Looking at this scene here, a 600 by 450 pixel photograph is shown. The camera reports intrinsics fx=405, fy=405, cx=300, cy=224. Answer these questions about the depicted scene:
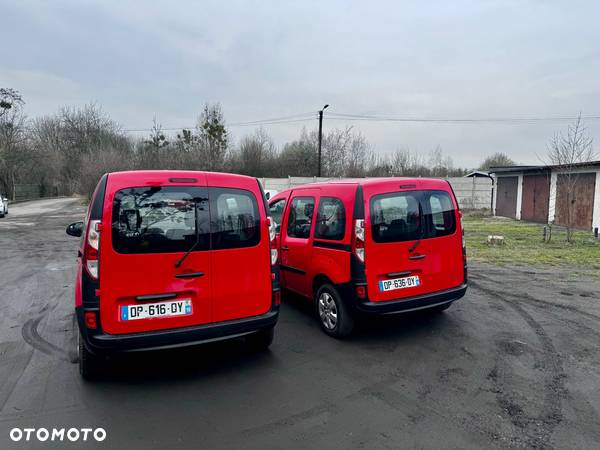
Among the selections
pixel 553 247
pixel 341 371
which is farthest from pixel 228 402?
pixel 553 247

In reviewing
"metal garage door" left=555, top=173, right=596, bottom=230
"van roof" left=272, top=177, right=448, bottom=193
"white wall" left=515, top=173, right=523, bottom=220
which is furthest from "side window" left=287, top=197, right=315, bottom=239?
"white wall" left=515, top=173, right=523, bottom=220

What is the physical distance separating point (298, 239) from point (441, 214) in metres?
1.80

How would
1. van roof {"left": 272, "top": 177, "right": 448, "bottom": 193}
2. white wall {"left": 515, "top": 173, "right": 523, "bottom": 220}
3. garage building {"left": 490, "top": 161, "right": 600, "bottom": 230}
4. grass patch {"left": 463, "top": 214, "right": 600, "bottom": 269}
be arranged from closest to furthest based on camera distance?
van roof {"left": 272, "top": 177, "right": 448, "bottom": 193} < grass patch {"left": 463, "top": 214, "right": 600, "bottom": 269} < garage building {"left": 490, "top": 161, "right": 600, "bottom": 230} < white wall {"left": 515, "top": 173, "right": 523, "bottom": 220}

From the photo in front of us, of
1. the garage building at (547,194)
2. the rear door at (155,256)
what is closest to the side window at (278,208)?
the rear door at (155,256)

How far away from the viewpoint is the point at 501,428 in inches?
113

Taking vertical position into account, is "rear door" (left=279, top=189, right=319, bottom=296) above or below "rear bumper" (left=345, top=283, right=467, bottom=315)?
above

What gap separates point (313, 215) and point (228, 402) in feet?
8.17

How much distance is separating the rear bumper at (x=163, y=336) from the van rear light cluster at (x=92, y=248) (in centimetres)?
31

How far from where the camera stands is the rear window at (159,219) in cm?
327

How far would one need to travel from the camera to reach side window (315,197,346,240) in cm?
451

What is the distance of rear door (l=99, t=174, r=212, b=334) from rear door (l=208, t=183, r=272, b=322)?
9cm

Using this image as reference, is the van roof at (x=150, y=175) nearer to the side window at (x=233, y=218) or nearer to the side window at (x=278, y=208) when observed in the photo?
the side window at (x=233, y=218)

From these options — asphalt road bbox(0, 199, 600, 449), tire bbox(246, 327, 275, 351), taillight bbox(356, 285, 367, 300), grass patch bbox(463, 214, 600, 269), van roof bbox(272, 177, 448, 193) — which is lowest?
grass patch bbox(463, 214, 600, 269)

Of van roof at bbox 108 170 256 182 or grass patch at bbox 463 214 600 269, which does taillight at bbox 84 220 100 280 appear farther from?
grass patch at bbox 463 214 600 269
